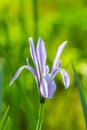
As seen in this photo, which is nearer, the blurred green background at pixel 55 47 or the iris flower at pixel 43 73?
the iris flower at pixel 43 73

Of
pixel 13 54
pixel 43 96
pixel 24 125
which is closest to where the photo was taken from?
pixel 43 96

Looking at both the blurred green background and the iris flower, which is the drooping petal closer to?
the iris flower

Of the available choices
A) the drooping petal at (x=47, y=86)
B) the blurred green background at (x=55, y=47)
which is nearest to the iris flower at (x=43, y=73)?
the drooping petal at (x=47, y=86)

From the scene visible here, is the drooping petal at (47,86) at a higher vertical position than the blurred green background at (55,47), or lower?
higher

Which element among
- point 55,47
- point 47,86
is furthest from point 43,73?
point 55,47

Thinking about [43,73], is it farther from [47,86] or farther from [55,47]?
[55,47]

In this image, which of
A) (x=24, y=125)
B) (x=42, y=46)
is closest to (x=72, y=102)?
(x=24, y=125)

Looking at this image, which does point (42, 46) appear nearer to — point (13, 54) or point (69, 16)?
point (13, 54)

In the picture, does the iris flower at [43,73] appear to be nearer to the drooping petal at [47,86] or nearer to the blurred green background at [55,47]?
the drooping petal at [47,86]

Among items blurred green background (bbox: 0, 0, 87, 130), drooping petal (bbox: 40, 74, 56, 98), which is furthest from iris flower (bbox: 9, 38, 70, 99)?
blurred green background (bbox: 0, 0, 87, 130)
